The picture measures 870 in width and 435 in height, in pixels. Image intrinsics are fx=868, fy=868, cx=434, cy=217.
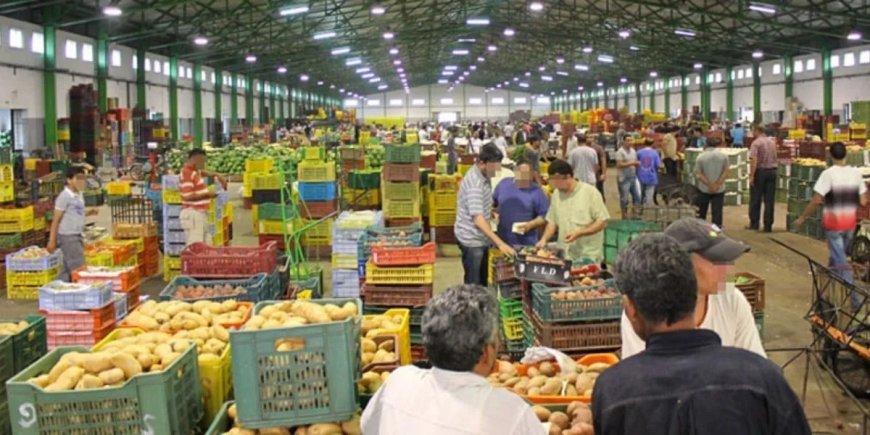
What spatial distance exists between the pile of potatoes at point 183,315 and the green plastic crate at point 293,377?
4.83ft

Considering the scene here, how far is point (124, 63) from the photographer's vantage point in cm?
3042

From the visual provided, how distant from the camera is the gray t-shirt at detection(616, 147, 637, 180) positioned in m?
15.1

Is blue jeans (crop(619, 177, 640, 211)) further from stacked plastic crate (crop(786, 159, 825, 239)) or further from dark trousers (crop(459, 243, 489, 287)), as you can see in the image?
dark trousers (crop(459, 243, 489, 287))

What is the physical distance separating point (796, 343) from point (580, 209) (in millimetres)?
2777

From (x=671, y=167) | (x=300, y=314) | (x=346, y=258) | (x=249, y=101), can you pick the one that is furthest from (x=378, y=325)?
(x=249, y=101)

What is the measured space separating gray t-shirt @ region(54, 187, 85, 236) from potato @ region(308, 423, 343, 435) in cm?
682

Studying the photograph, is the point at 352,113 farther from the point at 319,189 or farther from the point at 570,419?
the point at 570,419

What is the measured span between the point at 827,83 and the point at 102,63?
26751mm

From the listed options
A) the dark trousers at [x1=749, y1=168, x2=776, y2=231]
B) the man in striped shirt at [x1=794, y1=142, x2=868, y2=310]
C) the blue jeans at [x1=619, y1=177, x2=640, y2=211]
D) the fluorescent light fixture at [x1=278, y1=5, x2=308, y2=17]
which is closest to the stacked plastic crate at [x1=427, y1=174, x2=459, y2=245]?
the blue jeans at [x1=619, y1=177, x2=640, y2=211]

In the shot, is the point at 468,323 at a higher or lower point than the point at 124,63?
lower

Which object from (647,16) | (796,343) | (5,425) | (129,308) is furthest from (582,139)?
(647,16)

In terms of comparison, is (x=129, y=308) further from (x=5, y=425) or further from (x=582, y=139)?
(x=582, y=139)

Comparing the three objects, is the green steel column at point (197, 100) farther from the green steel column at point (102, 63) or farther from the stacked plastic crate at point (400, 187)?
the stacked plastic crate at point (400, 187)

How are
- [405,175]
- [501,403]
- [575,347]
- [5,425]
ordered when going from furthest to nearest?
1. [405,175]
2. [575,347]
3. [5,425]
4. [501,403]
